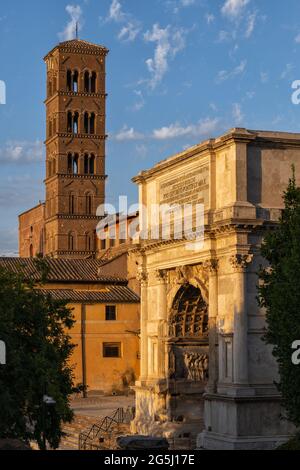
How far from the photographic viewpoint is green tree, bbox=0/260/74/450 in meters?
30.9

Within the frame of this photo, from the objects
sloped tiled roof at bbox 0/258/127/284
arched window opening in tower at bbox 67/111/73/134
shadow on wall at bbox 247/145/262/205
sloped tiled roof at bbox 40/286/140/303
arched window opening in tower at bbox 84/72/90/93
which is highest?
arched window opening in tower at bbox 84/72/90/93

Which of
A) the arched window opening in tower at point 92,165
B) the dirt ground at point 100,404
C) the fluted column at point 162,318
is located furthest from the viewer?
the arched window opening in tower at point 92,165

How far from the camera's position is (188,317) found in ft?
144

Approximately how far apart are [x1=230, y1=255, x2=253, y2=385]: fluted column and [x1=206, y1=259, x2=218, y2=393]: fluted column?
1674mm

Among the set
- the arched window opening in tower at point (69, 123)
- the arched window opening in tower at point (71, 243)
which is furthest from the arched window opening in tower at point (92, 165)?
the arched window opening in tower at point (71, 243)

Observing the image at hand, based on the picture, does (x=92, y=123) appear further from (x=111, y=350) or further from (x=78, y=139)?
(x=111, y=350)

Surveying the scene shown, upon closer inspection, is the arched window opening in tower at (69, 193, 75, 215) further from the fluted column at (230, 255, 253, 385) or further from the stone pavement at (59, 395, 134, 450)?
the fluted column at (230, 255, 253, 385)

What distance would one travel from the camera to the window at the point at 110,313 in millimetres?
63906

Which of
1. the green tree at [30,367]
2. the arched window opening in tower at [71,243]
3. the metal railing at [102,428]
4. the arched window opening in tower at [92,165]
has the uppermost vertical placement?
the arched window opening in tower at [92,165]

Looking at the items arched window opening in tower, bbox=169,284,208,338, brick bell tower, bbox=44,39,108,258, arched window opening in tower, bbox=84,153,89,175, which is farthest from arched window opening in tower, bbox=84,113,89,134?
arched window opening in tower, bbox=169,284,208,338

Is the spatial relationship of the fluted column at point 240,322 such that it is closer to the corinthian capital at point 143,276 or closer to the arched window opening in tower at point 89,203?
the corinthian capital at point 143,276

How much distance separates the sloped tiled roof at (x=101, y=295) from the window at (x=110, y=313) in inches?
14.8
